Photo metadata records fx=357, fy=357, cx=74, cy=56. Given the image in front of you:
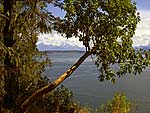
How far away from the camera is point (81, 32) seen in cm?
1232

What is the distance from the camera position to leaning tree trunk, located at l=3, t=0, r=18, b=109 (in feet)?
41.6

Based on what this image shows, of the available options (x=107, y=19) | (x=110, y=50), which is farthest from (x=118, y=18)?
(x=110, y=50)

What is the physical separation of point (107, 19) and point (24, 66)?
3.69 metres

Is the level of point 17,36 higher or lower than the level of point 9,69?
higher

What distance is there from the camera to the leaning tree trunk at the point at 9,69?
12.7m

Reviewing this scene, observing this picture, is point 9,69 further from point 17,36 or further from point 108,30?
point 108,30

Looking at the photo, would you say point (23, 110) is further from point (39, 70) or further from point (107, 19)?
point (107, 19)

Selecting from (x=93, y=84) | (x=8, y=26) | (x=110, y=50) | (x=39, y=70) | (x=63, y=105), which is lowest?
(x=93, y=84)

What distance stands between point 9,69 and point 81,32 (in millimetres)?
2814

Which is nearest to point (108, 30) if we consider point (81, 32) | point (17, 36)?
point (81, 32)

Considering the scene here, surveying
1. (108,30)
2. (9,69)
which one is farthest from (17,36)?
(108,30)

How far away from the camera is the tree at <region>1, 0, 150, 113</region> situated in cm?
1171

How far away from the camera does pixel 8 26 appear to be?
12.9 meters

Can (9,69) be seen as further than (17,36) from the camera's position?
No
